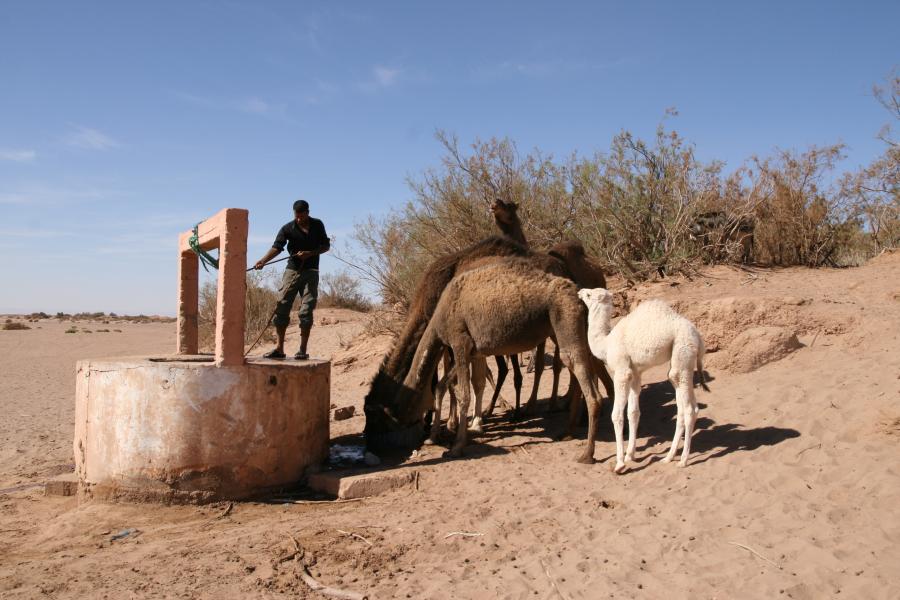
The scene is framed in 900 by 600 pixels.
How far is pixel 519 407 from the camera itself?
9625 millimetres

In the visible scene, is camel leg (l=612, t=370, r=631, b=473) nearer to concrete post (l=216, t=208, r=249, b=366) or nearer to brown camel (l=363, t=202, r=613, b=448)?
brown camel (l=363, t=202, r=613, b=448)

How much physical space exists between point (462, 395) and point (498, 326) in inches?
37.0

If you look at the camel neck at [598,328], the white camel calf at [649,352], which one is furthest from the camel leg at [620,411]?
the camel neck at [598,328]

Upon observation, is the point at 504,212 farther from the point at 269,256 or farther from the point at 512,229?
the point at 269,256

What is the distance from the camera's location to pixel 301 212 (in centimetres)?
821

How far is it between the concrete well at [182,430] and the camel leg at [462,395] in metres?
1.93

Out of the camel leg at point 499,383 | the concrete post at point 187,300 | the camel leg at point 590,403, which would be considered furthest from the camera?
the camel leg at point 499,383

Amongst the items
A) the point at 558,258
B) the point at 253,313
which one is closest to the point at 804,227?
the point at 558,258

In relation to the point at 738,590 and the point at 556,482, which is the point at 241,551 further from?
the point at 738,590

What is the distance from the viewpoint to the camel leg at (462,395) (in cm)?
779

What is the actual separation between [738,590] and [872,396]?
11.9 feet

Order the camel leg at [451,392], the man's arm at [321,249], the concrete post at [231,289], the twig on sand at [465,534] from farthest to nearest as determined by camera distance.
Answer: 1. the camel leg at [451,392]
2. the man's arm at [321,249]
3. the concrete post at [231,289]
4. the twig on sand at [465,534]

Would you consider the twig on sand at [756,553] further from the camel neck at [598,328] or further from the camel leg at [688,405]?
the camel neck at [598,328]

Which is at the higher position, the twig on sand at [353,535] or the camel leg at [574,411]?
the camel leg at [574,411]
